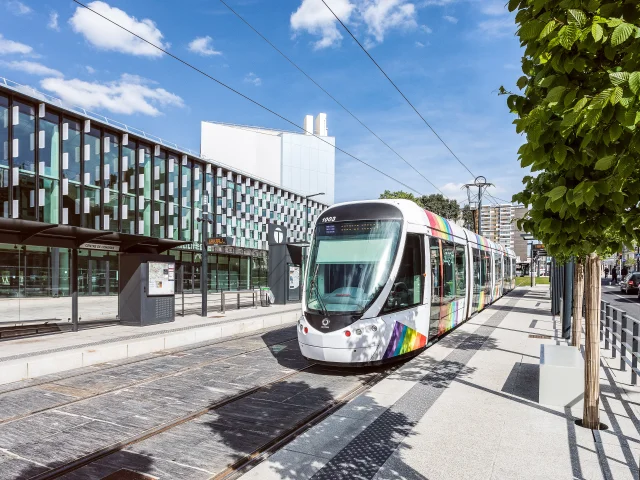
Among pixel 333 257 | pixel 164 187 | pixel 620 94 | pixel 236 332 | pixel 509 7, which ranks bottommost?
pixel 236 332

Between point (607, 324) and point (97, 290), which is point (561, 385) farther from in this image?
point (97, 290)

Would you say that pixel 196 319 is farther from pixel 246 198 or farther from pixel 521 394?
pixel 246 198

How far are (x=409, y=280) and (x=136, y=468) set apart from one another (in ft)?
18.4

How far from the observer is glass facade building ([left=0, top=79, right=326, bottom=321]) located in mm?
13172

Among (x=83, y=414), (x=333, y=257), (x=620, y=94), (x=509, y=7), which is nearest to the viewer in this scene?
(x=620, y=94)

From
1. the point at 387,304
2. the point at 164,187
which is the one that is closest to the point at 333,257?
the point at 387,304

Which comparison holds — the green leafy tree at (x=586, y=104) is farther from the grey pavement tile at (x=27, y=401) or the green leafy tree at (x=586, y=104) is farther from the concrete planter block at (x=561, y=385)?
the grey pavement tile at (x=27, y=401)

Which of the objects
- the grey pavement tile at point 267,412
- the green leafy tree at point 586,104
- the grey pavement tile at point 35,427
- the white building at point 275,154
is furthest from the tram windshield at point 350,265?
the white building at point 275,154

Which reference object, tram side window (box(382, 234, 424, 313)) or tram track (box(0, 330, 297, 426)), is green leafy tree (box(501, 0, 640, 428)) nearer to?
tram side window (box(382, 234, 424, 313))

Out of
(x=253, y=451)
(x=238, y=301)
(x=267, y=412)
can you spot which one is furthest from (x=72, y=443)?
(x=238, y=301)

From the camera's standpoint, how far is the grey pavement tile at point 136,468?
4539 millimetres

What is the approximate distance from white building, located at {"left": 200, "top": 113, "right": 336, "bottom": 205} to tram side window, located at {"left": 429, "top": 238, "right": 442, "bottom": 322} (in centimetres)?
5001

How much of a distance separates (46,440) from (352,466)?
3.61 metres

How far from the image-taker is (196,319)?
16.9m
